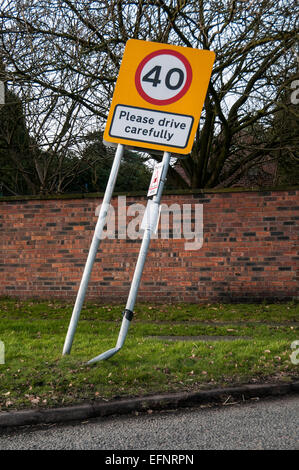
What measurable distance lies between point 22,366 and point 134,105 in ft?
10.4

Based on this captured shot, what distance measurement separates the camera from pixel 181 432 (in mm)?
4004

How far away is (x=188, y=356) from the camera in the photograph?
18.8 feet

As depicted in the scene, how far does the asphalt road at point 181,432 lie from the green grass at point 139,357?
373 mm

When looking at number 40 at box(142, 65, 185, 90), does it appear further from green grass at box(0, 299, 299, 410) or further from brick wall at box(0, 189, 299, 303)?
brick wall at box(0, 189, 299, 303)

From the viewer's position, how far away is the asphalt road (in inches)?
147

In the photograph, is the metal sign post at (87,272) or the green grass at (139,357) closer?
the green grass at (139,357)

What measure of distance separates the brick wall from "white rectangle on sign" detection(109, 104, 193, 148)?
399cm

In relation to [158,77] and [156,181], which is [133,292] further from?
[158,77]

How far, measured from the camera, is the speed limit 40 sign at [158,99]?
19.0ft

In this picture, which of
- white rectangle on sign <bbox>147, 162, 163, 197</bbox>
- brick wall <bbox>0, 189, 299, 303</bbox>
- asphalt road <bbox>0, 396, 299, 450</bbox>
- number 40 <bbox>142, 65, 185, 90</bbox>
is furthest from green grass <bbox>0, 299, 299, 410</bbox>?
number 40 <bbox>142, 65, 185, 90</bbox>

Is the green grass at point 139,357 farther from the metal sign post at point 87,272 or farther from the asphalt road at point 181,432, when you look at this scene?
the asphalt road at point 181,432

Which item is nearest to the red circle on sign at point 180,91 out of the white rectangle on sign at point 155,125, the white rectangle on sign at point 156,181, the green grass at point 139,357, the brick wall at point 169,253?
the white rectangle on sign at point 155,125
